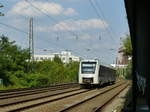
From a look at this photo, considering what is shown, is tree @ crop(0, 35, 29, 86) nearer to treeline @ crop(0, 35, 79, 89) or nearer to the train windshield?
treeline @ crop(0, 35, 79, 89)

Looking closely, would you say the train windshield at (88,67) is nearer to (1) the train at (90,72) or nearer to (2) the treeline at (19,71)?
(1) the train at (90,72)

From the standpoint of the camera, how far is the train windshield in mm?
42250

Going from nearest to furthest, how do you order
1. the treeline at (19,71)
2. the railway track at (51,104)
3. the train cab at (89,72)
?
the railway track at (51,104) → the train cab at (89,72) → the treeline at (19,71)

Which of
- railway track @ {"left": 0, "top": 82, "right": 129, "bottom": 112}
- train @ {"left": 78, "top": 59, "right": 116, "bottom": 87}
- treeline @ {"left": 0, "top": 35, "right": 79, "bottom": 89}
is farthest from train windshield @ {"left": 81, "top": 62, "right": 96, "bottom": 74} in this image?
railway track @ {"left": 0, "top": 82, "right": 129, "bottom": 112}

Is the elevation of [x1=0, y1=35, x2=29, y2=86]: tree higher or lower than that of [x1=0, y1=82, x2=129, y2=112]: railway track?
higher

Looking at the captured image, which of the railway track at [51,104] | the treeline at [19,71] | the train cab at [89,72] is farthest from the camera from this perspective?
the treeline at [19,71]

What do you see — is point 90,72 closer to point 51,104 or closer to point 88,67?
point 88,67

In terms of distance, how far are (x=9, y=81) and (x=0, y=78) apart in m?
2.21

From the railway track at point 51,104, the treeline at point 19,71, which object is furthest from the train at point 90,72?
the railway track at point 51,104

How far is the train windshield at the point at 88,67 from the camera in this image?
42.2m

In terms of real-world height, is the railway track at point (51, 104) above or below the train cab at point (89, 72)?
below

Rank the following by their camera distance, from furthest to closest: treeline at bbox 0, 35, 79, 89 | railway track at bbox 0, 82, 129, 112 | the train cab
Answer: treeline at bbox 0, 35, 79, 89 < the train cab < railway track at bbox 0, 82, 129, 112

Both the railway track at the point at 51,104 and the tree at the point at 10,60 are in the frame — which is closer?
the railway track at the point at 51,104

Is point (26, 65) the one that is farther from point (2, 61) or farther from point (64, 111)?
point (64, 111)
